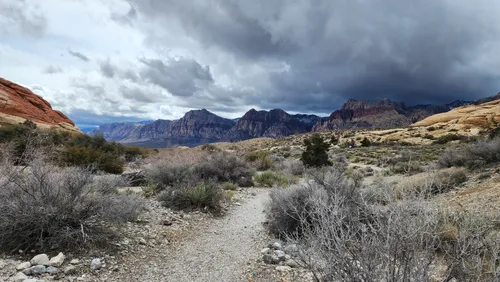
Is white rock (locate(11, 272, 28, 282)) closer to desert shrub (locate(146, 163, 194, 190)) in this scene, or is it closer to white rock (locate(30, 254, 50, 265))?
white rock (locate(30, 254, 50, 265))

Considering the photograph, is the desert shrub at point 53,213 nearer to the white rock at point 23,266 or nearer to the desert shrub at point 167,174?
the white rock at point 23,266

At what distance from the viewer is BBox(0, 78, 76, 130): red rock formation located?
134ft

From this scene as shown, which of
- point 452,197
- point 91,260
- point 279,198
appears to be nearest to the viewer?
point 91,260

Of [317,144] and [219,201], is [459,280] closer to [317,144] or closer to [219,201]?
[219,201]

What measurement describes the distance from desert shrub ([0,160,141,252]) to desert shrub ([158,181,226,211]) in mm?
3064

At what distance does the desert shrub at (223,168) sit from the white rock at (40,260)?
9588 mm

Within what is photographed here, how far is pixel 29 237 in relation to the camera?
15.9ft

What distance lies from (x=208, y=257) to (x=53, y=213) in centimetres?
293

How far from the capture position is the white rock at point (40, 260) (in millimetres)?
4314

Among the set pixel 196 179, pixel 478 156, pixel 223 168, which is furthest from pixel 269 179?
pixel 478 156

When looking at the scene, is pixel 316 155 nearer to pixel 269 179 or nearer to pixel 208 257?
pixel 269 179

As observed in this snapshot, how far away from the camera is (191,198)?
29.6ft

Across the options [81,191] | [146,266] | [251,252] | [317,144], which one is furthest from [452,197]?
[317,144]

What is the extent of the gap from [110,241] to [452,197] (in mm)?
8981
